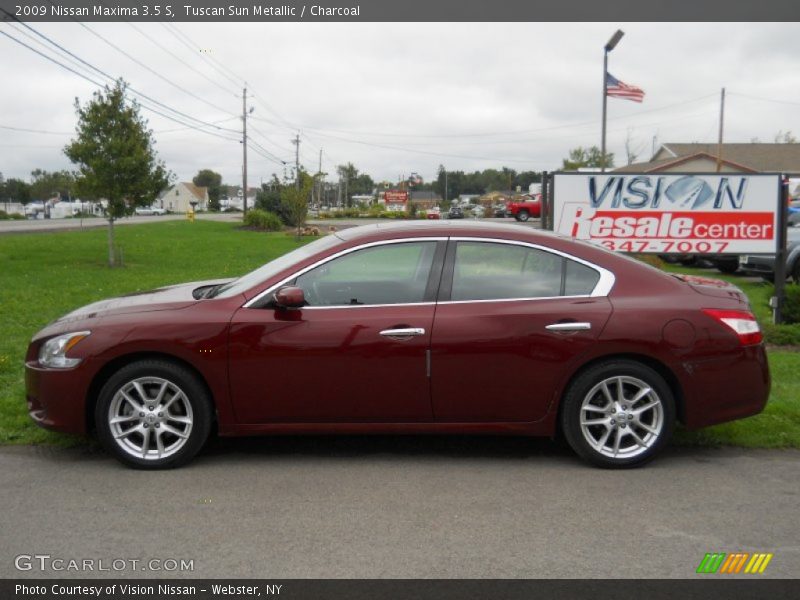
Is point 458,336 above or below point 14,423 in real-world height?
above

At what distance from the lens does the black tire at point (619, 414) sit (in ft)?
17.3

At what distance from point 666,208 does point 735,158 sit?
55.3m

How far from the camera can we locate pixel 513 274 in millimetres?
5508

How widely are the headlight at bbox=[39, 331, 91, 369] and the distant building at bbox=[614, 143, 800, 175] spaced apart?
53.5 m

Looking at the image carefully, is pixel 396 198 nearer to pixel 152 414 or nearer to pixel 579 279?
pixel 579 279

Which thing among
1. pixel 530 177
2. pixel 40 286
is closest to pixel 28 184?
pixel 530 177

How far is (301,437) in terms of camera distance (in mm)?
6047

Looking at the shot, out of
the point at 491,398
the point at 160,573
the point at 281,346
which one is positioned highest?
the point at 281,346

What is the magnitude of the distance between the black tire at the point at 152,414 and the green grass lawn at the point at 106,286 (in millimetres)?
728

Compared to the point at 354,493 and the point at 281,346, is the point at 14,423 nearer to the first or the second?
the point at 281,346

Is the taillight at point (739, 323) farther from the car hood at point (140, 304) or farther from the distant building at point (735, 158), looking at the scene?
the distant building at point (735, 158)

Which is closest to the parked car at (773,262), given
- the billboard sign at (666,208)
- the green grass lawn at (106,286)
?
the green grass lawn at (106,286)
